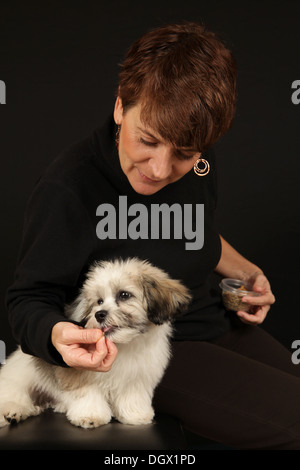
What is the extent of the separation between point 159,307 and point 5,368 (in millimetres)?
506

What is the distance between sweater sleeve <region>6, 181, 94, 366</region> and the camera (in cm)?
148

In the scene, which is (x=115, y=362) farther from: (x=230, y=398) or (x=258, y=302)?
(x=258, y=302)

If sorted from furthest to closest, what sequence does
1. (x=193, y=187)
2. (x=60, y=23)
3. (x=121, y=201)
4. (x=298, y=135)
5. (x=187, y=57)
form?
(x=298, y=135), (x=60, y=23), (x=193, y=187), (x=121, y=201), (x=187, y=57)

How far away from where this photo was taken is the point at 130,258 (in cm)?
157

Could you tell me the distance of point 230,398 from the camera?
1.62 m

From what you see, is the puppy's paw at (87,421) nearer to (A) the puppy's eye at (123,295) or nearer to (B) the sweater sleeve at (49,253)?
(B) the sweater sleeve at (49,253)

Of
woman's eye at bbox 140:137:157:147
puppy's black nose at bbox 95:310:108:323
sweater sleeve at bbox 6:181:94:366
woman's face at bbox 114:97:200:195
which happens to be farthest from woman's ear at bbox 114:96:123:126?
puppy's black nose at bbox 95:310:108:323

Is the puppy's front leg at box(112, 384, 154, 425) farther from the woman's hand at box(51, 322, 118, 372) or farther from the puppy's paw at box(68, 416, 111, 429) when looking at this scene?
the woman's hand at box(51, 322, 118, 372)

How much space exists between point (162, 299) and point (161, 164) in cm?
34

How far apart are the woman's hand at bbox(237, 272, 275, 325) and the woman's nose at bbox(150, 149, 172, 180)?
62 cm

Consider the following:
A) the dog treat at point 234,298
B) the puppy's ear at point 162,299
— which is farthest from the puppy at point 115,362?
the dog treat at point 234,298

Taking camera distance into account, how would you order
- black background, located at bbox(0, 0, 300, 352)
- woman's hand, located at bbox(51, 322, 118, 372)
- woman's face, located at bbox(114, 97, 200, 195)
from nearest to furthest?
1. woman's hand, located at bbox(51, 322, 118, 372)
2. woman's face, located at bbox(114, 97, 200, 195)
3. black background, located at bbox(0, 0, 300, 352)
